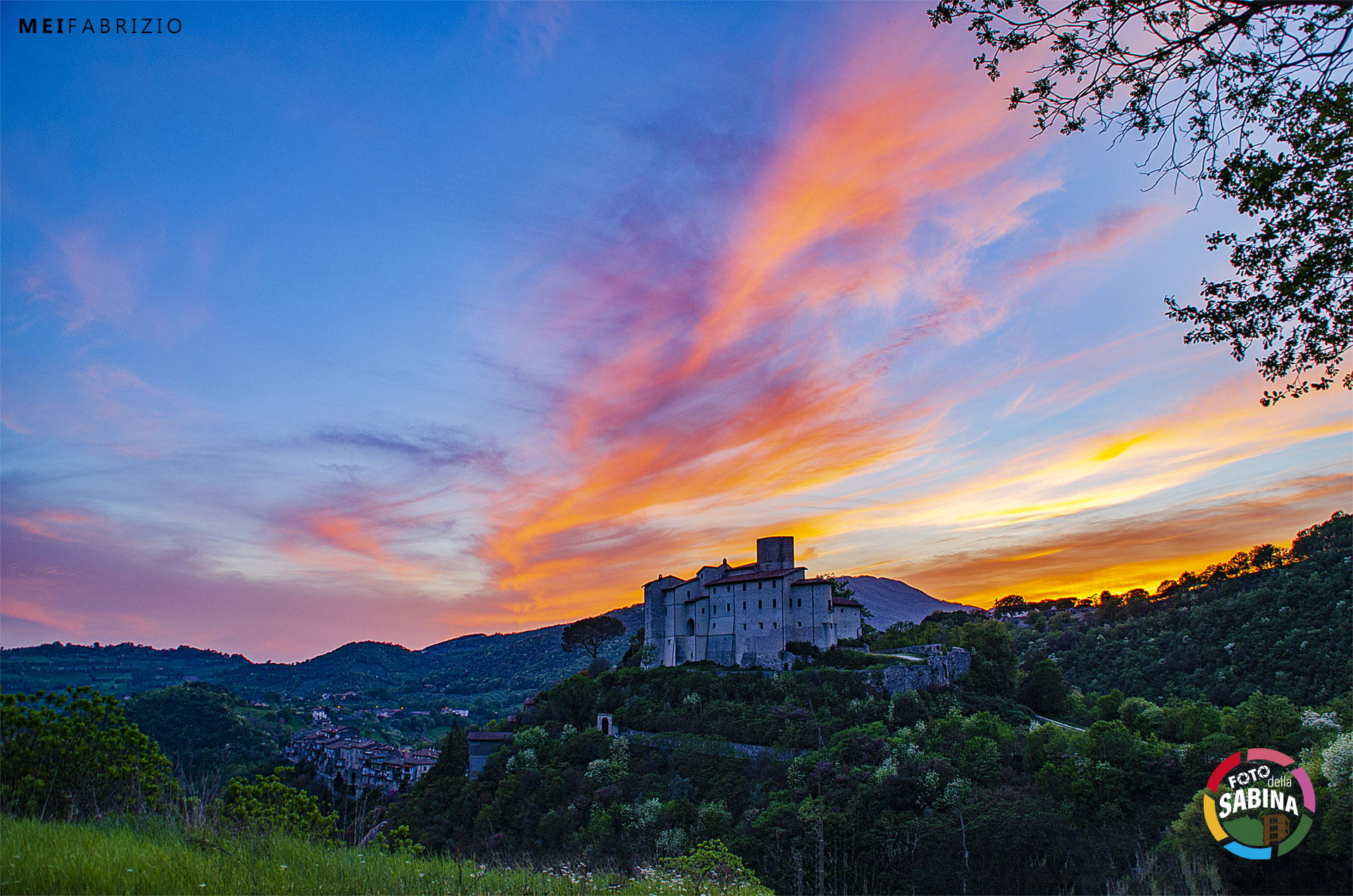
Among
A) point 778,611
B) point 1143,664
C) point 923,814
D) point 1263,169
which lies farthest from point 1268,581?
point 1263,169

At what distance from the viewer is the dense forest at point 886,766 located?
36.2 feet

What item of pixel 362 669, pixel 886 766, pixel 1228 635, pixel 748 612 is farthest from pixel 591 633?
pixel 362 669

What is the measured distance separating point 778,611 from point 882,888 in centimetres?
2235

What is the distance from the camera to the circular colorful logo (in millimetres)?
12775

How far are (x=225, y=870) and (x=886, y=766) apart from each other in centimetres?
3152

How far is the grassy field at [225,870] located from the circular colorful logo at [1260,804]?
11.8 metres

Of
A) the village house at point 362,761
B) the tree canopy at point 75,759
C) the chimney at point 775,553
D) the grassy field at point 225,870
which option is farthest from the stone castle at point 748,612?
the grassy field at point 225,870

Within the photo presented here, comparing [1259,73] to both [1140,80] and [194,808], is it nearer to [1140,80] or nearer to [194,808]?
[1140,80]

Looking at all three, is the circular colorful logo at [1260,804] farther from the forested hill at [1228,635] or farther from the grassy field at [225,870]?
the forested hill at [1228,635]

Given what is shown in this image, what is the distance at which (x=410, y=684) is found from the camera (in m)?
150

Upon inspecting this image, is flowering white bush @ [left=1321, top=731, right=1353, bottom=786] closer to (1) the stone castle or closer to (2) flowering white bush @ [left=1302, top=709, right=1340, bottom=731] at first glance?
(2) flowering white bush @ [left=1302, top=709, right=1340, bottom=731]

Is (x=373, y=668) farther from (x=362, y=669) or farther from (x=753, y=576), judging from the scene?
(x=753, y=576)

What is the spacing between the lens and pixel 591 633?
65.2m

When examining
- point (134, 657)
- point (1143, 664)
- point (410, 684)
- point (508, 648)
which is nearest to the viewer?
point (1143, 664)
